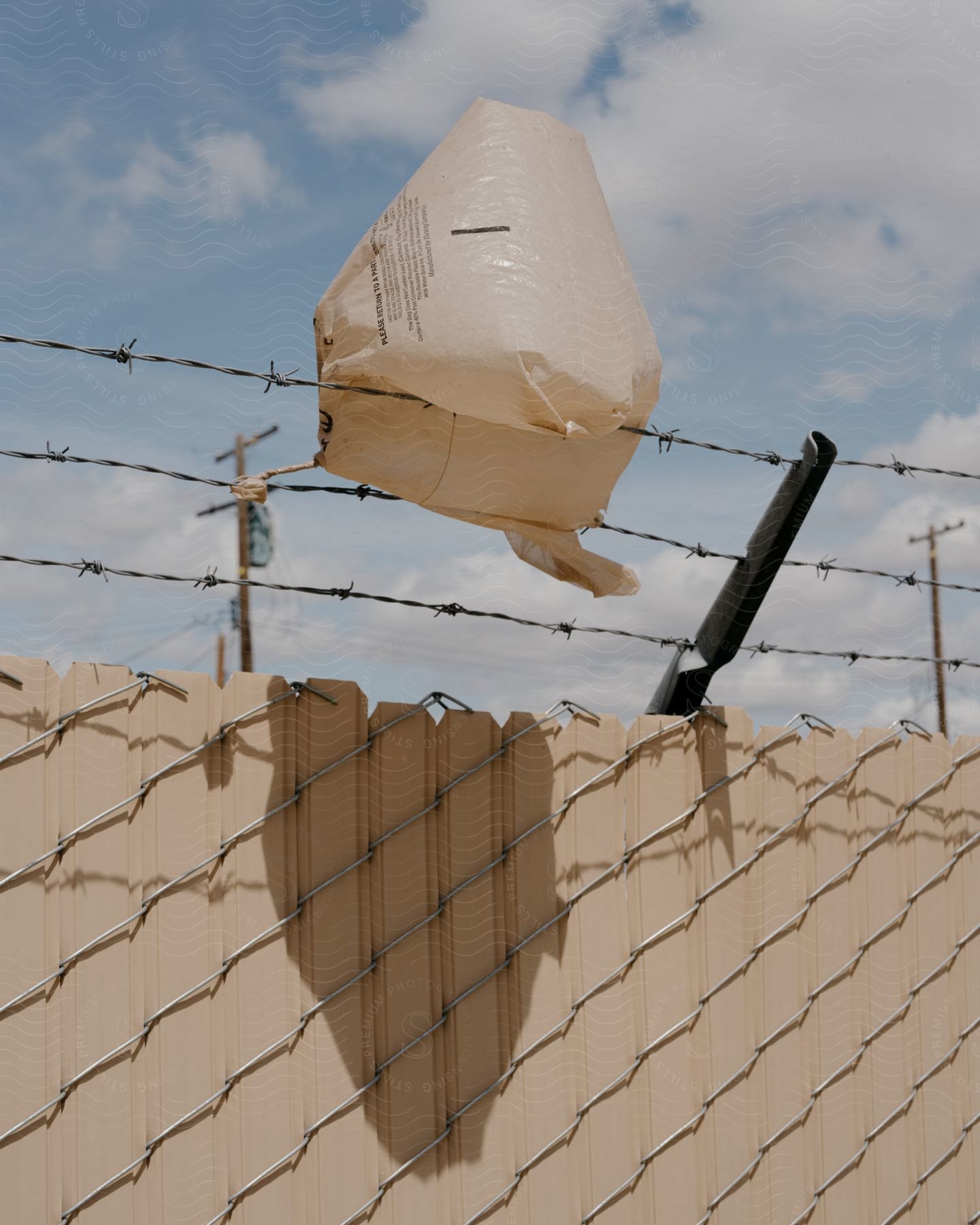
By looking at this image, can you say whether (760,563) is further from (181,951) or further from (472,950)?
(181,951)

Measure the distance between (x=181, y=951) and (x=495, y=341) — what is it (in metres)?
1.05

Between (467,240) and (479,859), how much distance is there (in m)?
1.06

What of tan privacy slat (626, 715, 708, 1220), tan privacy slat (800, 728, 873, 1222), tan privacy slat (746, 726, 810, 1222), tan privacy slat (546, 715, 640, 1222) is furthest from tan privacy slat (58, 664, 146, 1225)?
tan privacy slat (800, 728, 873, 1222)

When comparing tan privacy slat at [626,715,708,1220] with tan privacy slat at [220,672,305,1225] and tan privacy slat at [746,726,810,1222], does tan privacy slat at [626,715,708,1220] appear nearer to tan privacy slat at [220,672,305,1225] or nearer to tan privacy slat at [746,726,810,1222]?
tan privacy slat at [746,726,810,1222]

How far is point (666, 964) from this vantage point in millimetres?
2365

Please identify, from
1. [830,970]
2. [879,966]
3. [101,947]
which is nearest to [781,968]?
[830,970]

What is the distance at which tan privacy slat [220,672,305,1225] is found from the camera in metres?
1.93

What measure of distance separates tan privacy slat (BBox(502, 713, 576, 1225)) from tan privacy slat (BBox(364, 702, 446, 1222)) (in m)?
0.15

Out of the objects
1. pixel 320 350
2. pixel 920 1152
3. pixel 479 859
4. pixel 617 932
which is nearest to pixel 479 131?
pixel 320 350

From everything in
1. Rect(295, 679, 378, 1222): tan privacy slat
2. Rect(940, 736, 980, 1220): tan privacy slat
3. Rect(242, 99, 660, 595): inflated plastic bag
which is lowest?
Rect(940, 736, 980, 1220): tan privacy slat

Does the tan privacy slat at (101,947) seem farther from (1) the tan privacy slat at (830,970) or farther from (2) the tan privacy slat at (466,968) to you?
(1) the tan privacy slat at (830,970)

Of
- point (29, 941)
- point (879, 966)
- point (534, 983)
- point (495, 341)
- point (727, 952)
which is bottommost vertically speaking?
point (879, 966)

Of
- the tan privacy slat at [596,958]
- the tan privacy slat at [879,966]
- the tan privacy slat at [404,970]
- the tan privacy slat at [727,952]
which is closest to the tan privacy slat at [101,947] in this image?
the tan privacy slat at [404,970]

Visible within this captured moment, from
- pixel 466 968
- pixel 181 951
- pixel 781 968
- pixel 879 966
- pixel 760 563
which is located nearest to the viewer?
pixel 181 951
